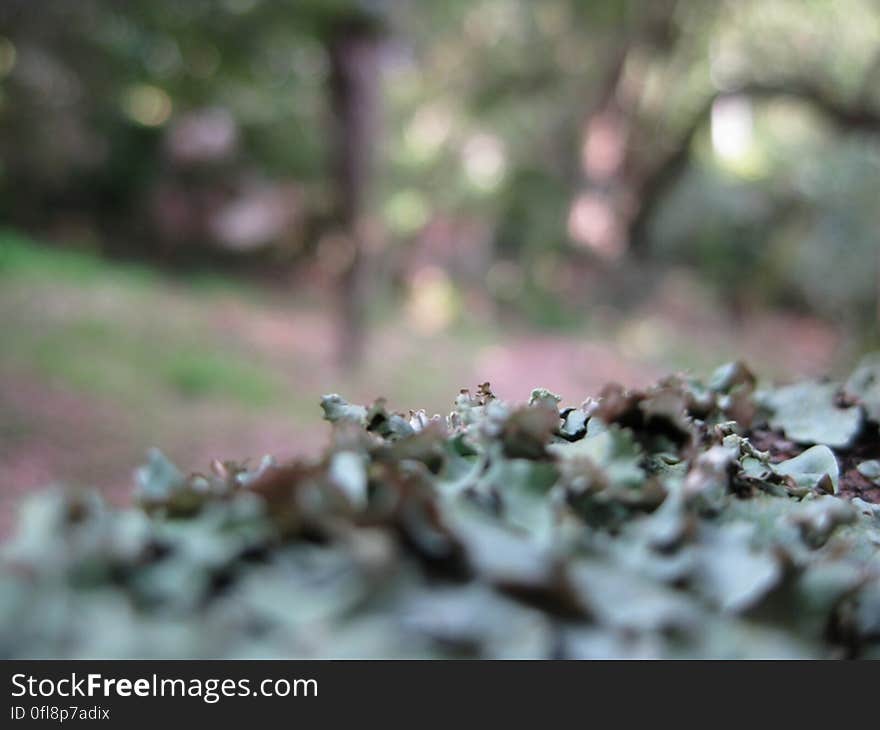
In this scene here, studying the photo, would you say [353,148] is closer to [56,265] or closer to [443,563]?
[56,265]

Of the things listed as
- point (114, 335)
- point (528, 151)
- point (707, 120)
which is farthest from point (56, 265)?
point (707, 120)

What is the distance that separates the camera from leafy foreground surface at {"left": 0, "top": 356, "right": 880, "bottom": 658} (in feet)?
2.52

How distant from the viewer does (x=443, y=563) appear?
2.79 feet

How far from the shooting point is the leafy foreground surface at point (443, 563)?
77 cm

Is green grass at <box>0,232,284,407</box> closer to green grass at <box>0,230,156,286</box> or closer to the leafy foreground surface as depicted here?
green grass at <box>0,230,156,286</box>

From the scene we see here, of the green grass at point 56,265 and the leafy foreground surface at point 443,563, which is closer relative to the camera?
the leafy foreground surface at point 443,563

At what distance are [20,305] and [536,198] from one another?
5.46 meters

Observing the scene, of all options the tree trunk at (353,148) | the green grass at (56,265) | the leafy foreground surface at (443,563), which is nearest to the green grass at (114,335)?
the green grass at (56,265)

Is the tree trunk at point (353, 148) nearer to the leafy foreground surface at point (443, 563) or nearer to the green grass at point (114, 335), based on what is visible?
the green grass at point (114, 335)

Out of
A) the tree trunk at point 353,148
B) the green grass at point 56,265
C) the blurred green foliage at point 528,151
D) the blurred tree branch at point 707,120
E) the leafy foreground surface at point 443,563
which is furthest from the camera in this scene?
the blurred tree branch at point 707,120

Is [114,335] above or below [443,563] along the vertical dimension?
above

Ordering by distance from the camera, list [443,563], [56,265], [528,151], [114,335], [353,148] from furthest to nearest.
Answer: [528,151], [56,265], [353,148], [114,335], [443,563]

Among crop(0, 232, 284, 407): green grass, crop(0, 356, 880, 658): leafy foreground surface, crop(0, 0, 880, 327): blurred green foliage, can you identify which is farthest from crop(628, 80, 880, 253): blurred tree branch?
crop(0, 356, 880, 658): leafy foreground surface

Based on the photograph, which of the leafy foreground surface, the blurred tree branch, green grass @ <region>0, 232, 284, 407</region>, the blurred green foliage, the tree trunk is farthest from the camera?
the blurred tree branch
